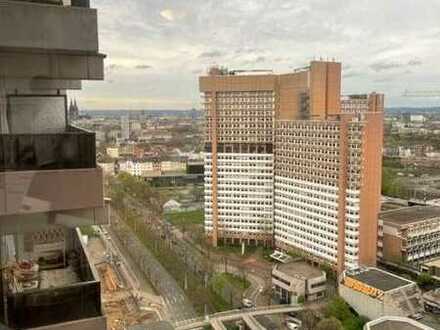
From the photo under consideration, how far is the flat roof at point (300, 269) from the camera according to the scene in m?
5.84

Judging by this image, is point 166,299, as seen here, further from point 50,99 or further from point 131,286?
point 50,99

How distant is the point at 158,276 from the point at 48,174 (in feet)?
18.5

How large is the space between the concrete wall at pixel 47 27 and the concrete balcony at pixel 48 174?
136 millimetres

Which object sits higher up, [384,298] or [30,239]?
[30,239]

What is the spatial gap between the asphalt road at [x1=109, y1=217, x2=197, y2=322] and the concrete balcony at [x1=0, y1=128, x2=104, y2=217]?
4484 mm

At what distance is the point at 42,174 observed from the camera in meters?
0.68

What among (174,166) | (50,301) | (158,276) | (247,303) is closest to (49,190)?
(50,301)

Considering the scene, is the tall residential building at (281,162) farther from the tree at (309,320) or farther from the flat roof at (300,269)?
the tree at (309,320)

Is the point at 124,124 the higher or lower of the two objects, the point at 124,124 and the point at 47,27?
the lower

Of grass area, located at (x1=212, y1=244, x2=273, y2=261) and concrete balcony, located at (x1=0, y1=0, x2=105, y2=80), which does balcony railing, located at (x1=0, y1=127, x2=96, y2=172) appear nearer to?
concrete balcony, located at (x1=0, y1=0, x2=105, y2=80)

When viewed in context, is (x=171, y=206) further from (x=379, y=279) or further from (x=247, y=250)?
(x=379, y=279)

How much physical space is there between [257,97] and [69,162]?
7.05 m

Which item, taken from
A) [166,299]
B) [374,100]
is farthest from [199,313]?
[374,100]

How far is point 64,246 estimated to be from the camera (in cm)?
88
